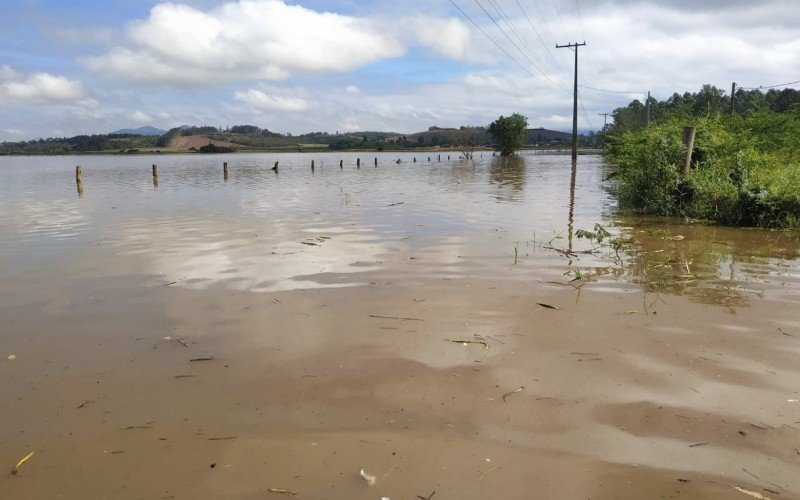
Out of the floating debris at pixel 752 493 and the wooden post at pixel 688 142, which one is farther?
the wooden post at pixel 688 142

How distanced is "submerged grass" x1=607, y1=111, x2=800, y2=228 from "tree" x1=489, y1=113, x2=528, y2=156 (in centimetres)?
5950

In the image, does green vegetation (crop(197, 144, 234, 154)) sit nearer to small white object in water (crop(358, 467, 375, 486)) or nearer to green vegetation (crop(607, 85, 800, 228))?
green vegetation (crop(607, 85, 800, 228))

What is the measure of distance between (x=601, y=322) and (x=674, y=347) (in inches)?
34.3

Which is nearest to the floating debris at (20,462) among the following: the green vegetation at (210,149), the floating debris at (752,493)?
the floating debris at (752,493)

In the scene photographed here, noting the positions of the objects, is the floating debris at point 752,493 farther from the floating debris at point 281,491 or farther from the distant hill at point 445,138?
the distant hill at point 445,138

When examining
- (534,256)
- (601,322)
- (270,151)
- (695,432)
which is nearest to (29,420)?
(695,432)

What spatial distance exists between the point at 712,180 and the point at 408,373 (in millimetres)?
12030

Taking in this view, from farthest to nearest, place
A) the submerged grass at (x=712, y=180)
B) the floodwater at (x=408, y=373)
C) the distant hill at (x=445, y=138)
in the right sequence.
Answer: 1. the distant hill at (x=445, y=138)
2. the submerged grass at (x=712, y=180)
3. the floodwater at (x=408, y=373)

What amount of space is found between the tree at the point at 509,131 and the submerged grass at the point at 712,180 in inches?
2343

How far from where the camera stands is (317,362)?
4824mm

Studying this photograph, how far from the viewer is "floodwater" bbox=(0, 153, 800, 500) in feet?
10.4

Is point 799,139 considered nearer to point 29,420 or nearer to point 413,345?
point 413,345

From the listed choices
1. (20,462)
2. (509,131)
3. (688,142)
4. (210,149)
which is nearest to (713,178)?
(688,142)

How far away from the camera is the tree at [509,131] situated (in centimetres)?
7550
